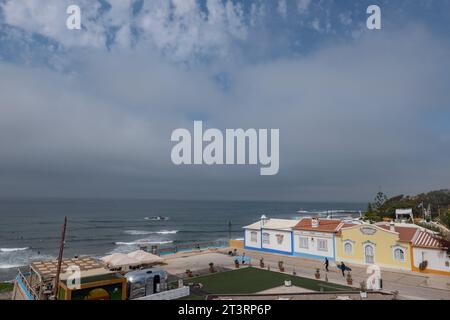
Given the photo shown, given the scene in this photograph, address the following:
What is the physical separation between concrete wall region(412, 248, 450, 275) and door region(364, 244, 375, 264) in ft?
8.07

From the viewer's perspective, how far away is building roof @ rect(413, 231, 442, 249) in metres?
18.4

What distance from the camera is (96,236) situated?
63.8 m

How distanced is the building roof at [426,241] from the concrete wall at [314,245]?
5457 millimetres

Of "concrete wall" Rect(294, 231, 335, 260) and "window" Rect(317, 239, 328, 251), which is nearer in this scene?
"concrete wall" Rect(294, 231, 335, 260)

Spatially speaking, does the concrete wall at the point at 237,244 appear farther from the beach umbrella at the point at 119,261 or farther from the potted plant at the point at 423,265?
the potted plant at the point at 423,265

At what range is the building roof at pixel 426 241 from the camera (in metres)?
18.4

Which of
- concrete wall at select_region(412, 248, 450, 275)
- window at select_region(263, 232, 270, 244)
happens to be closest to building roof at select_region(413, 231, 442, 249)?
concrete wall at select_region(412, 248, 450, 275)

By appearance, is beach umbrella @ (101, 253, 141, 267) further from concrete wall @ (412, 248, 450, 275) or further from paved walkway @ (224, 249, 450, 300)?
concrete wall @ (412, 248, 450, 275)

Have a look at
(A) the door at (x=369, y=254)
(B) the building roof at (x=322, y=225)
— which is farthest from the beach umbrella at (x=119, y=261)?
(A) the door at (x=369, y=254)

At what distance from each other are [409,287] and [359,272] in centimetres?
351

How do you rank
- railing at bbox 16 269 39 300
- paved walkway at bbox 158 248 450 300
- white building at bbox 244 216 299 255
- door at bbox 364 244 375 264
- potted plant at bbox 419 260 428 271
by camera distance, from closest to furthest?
railing at bbox 16 269 39 300 < paved walkway at bbox 158 248 450 300 < potted plant at bbox 419 260 428 271 < door at bbox 364 244 375 264 < white building at bbox 244 216 299 255
